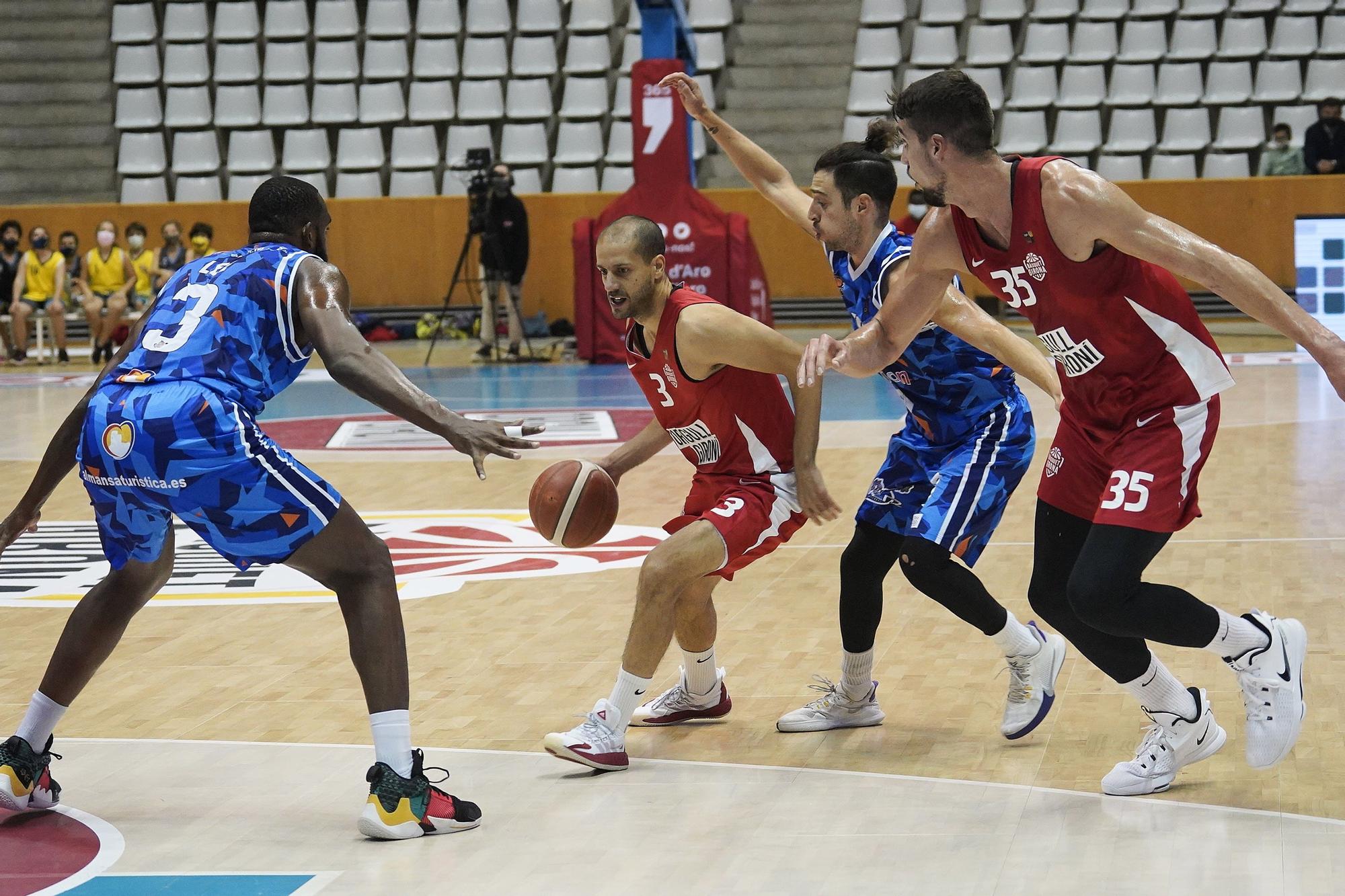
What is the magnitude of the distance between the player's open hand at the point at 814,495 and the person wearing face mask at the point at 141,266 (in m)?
14.3

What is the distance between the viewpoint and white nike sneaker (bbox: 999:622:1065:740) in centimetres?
448

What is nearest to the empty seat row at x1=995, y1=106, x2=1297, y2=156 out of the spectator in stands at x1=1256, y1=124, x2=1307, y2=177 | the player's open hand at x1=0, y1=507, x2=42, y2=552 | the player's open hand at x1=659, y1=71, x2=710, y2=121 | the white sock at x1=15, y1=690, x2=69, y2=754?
the spectator in stands at x1=1256, y1=124, x2=1307, y2=177

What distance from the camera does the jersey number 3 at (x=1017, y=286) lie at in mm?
3791

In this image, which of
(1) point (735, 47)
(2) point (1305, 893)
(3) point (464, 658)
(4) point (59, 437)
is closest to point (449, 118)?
(1) point (735, 47)

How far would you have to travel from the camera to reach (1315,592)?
6090 millimetres

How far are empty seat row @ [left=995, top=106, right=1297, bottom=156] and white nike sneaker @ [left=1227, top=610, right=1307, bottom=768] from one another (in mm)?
15200

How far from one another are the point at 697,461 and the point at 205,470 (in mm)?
1529

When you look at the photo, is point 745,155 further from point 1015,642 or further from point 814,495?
point 1015,642

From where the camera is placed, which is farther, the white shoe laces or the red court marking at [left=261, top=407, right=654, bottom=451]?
the red court marking at [left=261, top=407, right=654, bottom=451]

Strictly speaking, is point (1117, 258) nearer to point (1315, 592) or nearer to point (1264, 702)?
point (1264, 702)

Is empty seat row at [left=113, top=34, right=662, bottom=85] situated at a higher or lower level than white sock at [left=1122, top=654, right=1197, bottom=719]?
higher

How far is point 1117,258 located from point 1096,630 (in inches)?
35.6

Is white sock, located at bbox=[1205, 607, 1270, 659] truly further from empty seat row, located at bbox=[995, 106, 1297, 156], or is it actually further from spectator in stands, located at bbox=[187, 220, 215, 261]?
empty seat row, located at bbox=[995, 106, 1297, 156]

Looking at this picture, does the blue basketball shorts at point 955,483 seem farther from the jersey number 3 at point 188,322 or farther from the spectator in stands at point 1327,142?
the spectator in stands at point 1327,142
